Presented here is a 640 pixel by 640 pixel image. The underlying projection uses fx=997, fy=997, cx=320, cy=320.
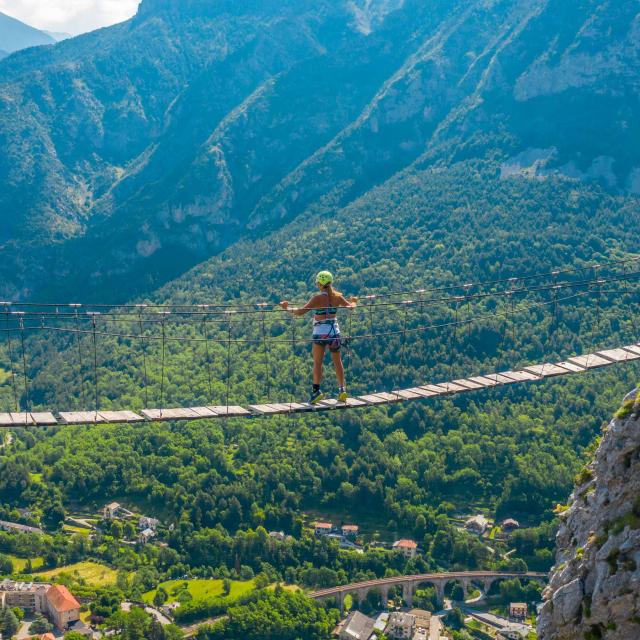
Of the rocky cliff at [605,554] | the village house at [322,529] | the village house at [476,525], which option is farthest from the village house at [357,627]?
the rocky cliff at [605,554]

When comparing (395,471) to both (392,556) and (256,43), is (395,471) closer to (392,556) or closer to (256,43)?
(392,556)

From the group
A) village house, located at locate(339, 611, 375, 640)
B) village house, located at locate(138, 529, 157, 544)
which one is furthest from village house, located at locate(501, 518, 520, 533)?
village house, located at locate(138, 529, 157, 544)

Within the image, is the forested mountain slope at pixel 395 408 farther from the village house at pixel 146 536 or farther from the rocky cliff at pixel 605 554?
the rocky cliff at pixel 605 554

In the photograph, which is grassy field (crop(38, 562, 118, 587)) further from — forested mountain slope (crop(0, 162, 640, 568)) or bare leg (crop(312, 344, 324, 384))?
bare leg (crop(312, 344, 324, 384))

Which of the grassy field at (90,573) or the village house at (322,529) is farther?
the village house at (322,529)

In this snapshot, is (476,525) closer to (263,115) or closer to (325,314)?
(325,314)

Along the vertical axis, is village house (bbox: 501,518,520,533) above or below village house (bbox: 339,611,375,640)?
above
